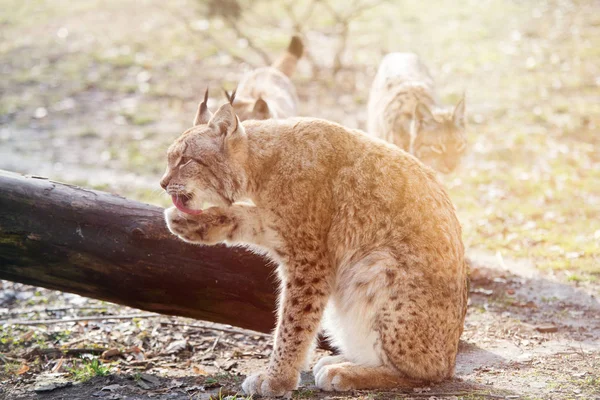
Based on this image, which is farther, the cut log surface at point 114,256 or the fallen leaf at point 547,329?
the fallen leaf at point 547,329

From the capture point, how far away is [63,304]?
6996 mm

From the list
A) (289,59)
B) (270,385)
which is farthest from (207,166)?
(289,59)

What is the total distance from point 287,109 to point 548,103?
6158mm

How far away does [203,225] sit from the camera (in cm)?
492

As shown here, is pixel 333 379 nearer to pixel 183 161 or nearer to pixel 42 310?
pixel 183 161

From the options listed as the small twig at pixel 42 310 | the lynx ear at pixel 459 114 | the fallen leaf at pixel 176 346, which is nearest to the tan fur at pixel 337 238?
the fallen leaf at pixel 176 346

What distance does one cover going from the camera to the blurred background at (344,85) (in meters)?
9.85

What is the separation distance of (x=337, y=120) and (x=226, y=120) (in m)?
7.88

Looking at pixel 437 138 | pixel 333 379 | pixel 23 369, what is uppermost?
pixel 437 138

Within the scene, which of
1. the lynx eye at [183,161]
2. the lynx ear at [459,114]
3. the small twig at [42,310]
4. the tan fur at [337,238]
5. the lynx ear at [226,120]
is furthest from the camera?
the lynx ear at [459,114]

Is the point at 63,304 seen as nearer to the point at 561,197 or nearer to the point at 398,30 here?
the point at 561,197

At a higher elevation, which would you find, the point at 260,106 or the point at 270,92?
the point at 270,92

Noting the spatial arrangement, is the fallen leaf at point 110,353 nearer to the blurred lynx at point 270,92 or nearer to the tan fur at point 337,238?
the tan fur at point 337,238

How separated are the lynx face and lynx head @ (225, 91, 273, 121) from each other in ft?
9.06
